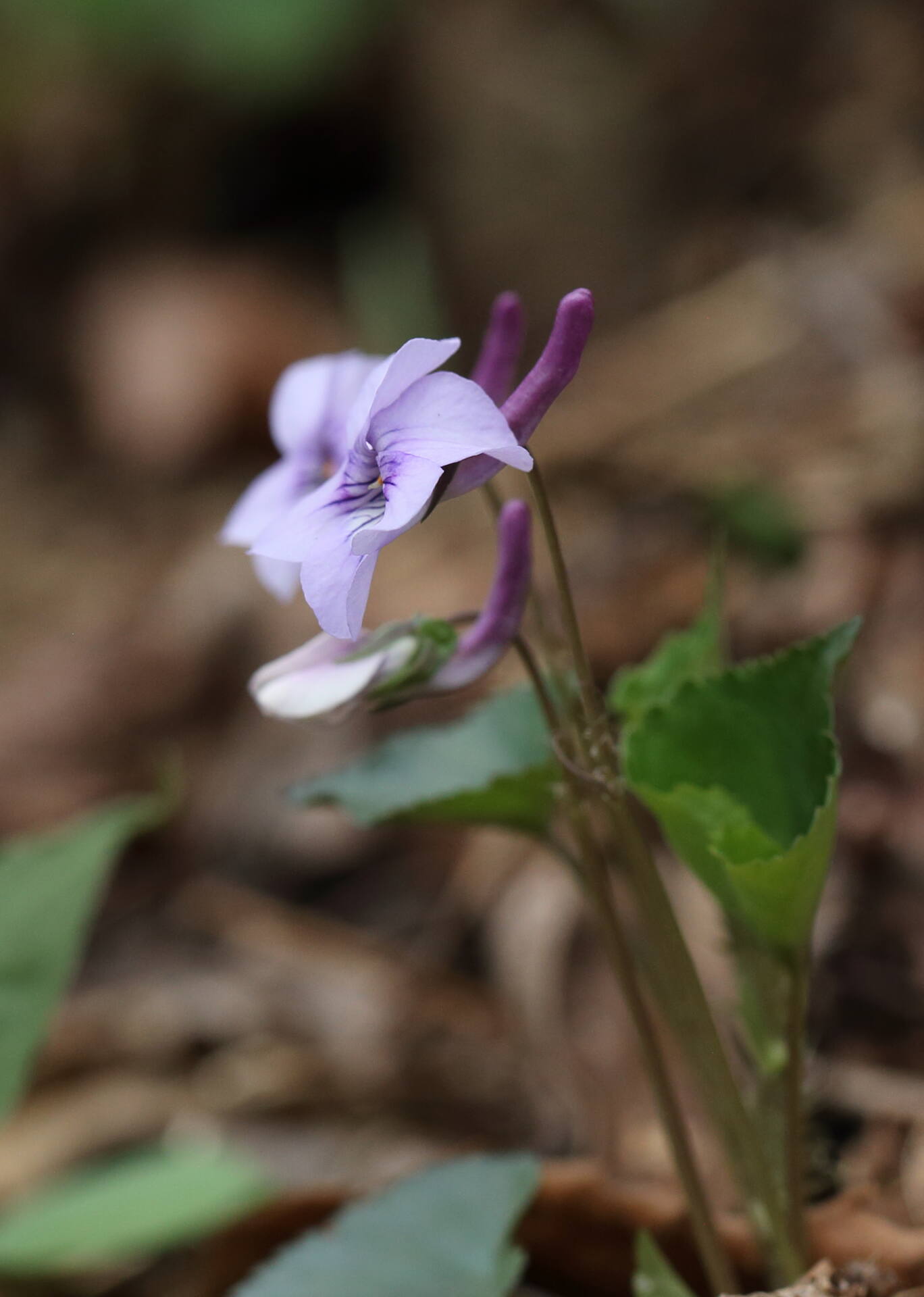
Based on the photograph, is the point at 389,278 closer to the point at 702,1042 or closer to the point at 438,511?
the point at 438,511

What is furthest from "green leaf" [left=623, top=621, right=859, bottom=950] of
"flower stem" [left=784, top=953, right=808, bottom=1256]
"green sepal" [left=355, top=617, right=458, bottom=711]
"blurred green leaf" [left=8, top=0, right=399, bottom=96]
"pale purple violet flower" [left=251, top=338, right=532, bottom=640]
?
"blurred green leaf" [left=8, top=0, right=399, bottom=96]

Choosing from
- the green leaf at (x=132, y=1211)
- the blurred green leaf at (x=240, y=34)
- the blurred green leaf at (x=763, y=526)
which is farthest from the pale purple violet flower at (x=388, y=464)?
the blurred green leaf at (x=240, y=34)

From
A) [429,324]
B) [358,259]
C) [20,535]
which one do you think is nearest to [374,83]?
[358,259]

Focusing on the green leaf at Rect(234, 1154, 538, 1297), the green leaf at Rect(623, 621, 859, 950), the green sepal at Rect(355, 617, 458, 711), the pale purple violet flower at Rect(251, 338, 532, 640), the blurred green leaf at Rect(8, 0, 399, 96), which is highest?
the blurred green leaf at Rect(8, 0, 399, 96)

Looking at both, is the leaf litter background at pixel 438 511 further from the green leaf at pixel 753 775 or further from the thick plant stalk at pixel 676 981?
the green leaf at pixel 753 775

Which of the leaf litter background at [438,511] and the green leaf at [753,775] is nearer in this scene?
the green leaf at [753,775]

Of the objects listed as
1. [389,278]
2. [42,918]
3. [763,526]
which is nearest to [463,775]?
[42,918]

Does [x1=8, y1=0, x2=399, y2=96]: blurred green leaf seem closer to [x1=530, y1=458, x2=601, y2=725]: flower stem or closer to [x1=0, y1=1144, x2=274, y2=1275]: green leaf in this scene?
[x1=0, y1=1144, x2=274, y2=1275]: green leaf
